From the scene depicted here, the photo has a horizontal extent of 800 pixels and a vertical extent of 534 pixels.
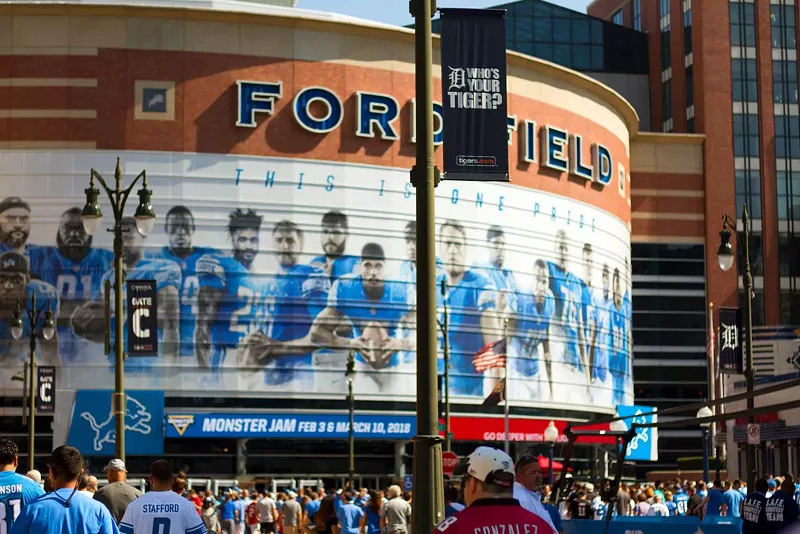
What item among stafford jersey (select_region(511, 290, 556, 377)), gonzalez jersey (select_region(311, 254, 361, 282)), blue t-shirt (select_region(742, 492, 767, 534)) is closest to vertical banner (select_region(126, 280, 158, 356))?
blue t-shirt (select_region(742, 492, 767, 534))

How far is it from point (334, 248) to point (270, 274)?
132 inches

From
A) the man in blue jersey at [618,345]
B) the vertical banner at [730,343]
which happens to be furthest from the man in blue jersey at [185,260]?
the vertical banner at [730,343]

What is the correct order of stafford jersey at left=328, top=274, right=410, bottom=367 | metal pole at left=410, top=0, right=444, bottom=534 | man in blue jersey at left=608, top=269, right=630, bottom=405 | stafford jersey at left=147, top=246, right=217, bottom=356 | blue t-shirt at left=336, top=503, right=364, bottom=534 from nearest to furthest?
metal pole at left=410, top=0, right=444, bottom=534 < blue t-shirt at left=336, top=503, right=364, bottom=534 < stafford jersey at left=147, top=246, right=217, bottom=356 < stafford jersey at left=328, top=274, right=410, bottom=367 < man in blue jersey at left=608, top=269, right=630, bottom=405

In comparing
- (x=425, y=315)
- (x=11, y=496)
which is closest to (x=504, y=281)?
(x=425, y=315)

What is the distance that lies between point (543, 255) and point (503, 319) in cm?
486

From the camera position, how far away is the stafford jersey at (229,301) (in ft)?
218

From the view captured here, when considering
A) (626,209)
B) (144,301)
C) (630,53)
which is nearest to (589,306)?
(626,209)

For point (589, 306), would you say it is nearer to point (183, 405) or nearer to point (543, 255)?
point (543, 255)

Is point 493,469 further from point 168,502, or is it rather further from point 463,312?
point 463,312

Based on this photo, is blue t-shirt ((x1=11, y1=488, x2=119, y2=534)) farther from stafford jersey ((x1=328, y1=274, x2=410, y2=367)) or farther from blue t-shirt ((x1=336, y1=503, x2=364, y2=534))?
stafford jersey ((x1=328, y1=274, x2=410, y2=367))

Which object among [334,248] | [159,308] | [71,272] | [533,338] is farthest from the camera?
[533,338]

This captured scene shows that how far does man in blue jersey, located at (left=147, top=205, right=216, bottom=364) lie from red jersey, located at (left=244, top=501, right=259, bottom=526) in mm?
20666

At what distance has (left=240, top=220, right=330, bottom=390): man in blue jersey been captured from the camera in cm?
6675

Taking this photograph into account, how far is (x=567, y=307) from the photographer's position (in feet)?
248
